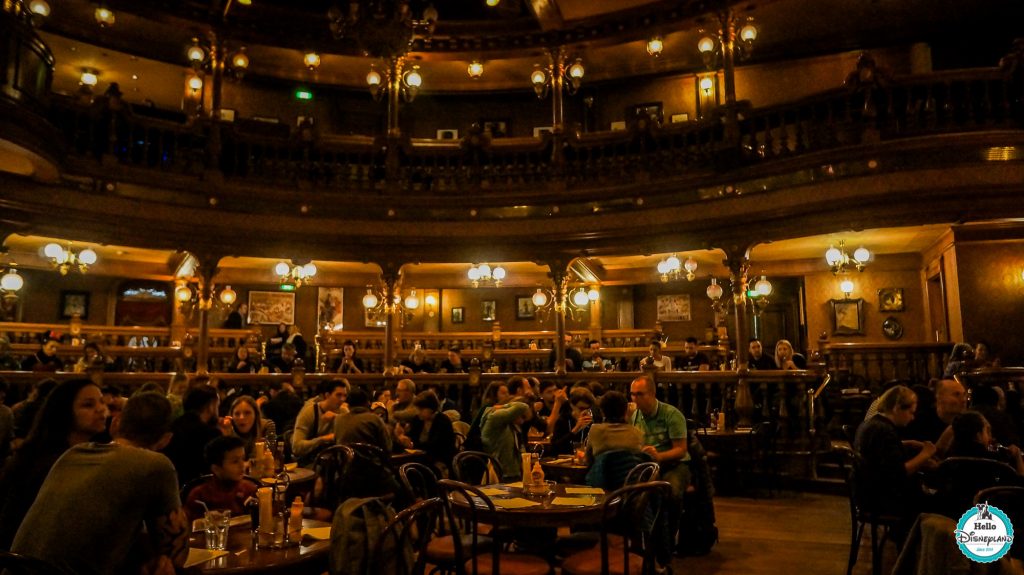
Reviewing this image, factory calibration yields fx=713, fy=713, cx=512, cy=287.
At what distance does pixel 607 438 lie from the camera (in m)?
4.99

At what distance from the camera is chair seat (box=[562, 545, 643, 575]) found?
404 cm

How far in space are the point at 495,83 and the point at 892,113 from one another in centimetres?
849

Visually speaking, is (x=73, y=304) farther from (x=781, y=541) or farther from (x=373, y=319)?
(x=781, y=541)

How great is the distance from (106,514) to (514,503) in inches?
94.8

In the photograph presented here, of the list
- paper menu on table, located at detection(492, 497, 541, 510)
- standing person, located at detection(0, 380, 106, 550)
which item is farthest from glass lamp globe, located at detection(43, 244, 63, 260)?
paper menu on table, located at detection(492, 497, 541, 510)

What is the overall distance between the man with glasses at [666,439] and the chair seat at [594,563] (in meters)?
1.30

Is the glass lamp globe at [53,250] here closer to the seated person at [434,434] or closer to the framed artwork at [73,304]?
the framed artwork at [73,304]

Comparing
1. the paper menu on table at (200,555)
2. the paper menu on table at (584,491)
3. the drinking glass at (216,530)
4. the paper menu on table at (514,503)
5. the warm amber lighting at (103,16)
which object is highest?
the warm amber lighting at (103,16)

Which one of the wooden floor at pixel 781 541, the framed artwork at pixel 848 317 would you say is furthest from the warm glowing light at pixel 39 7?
the framed artwork at pixel 848 317

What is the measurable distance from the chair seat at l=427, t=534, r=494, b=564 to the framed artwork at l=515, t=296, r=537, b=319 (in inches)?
476

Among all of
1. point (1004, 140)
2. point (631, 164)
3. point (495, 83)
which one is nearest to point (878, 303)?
point (1004, 140)

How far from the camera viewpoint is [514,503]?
14.1ft

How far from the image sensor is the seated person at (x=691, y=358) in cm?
1305

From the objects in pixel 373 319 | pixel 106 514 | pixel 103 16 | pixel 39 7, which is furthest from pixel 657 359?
pixel 39 7
